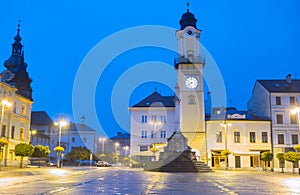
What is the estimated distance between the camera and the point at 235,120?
53562mm

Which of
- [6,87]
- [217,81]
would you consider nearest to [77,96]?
[6,87]

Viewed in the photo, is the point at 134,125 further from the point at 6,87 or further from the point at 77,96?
the point at 77,96

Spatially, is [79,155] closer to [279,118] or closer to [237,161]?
[237,161]

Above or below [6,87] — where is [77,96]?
below

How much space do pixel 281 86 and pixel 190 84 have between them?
588 inches

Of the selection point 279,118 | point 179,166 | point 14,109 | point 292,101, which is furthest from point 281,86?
point 14,109

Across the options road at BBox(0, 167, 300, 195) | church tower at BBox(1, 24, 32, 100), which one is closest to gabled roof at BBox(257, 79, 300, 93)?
road at BBox(0, 167, 300, 195)

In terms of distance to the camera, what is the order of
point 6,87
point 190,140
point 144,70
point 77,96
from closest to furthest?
point 77,96
point 144,70
point 6,87
point 190,140

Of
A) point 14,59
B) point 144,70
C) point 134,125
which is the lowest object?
point 134,125

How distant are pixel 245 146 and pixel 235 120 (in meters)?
4.30

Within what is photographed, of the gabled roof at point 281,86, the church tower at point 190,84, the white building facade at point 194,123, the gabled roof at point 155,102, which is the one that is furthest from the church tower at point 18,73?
the gabled roof at point 281,86

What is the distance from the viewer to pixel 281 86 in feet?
183

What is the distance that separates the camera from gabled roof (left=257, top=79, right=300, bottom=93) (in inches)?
2137

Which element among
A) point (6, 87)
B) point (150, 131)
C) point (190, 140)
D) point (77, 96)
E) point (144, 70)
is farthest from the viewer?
point (150, 131)
